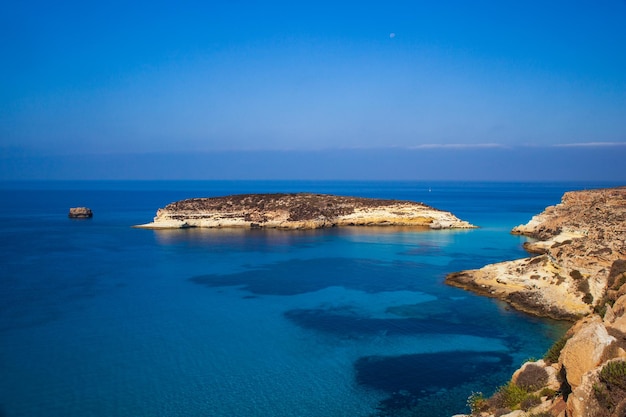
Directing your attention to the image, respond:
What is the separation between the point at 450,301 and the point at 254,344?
12386 millimetres

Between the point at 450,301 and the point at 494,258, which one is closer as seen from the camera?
the point at 450,301

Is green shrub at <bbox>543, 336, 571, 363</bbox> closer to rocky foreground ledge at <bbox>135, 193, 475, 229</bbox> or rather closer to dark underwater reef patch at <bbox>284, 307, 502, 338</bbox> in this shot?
dark underwater reef patch at <bbox>284, 307, 502, 338</bbox>

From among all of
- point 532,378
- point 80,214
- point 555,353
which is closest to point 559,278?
point 555,353

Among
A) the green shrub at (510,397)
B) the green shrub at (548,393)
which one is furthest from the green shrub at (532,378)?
the green shrub at (548,393)

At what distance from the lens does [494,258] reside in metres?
42.9

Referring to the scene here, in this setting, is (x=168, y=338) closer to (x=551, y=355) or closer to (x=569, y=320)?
(x=551, y=355)

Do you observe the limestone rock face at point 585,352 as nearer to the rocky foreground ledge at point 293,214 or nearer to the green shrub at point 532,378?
the green shrub at point 532,378

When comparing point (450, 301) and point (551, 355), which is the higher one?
point (551, 355)

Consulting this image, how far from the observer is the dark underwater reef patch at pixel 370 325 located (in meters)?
22.5

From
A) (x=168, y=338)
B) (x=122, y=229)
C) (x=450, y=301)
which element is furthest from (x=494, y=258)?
(x=122, y=229)

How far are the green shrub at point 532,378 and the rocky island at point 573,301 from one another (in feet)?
0.07

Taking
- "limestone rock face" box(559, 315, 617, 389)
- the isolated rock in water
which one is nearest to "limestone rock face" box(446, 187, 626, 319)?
"limestone rock face" box(559, 315, 617, 389)

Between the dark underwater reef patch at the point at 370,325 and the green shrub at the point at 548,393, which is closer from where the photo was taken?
the green shrub at the point at 548,393

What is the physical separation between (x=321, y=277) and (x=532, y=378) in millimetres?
24729
